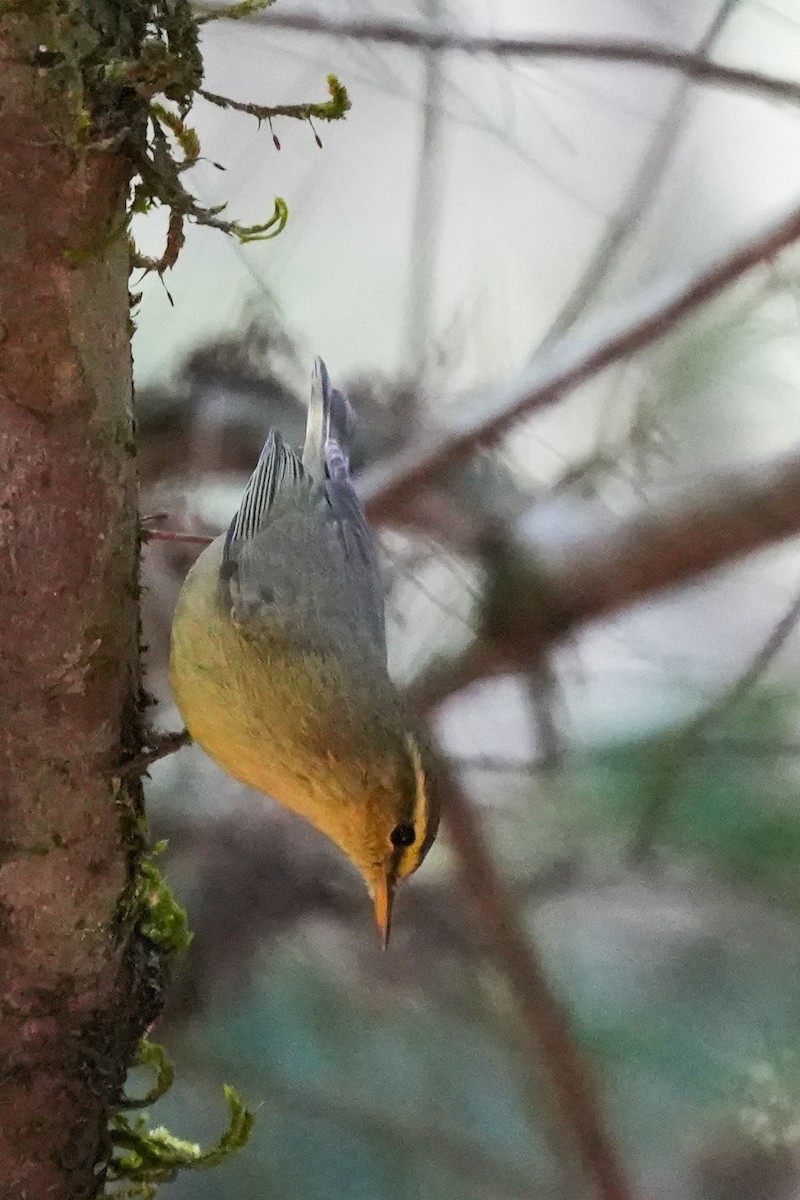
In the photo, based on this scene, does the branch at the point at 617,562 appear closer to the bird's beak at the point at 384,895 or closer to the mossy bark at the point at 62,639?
the bird's beak at the point at 384,895

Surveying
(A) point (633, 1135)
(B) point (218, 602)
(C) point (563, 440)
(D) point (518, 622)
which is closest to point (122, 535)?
(B) point (218, 602)

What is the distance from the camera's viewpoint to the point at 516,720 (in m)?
1.33

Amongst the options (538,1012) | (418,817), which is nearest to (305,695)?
(418,817)

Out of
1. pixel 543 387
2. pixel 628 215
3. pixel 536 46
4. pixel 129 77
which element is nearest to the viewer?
pixel 129 77

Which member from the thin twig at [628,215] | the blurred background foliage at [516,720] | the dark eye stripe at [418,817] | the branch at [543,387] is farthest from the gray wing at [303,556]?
the thin twig at [628,215]

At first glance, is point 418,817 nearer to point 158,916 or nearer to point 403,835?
point 403,835

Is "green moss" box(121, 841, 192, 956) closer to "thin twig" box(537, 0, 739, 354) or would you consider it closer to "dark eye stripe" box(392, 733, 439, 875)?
"dark eye stripe" box(392, 733, 439, 875)

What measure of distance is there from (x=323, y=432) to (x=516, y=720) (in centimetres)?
54

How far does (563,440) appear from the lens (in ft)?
4.09

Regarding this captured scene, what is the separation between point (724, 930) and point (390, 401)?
828mm

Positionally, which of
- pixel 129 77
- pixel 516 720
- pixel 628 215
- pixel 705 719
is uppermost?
pixel 129 77

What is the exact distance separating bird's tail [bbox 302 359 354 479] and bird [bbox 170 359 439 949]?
113mm

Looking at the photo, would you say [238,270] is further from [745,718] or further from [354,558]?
[745,718]

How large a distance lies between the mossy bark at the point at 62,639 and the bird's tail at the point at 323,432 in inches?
14.3
